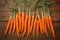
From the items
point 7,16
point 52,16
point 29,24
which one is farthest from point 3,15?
point 52,16

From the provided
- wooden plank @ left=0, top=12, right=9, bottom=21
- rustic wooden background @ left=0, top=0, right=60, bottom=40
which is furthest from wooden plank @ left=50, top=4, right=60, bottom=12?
wooden plank @ left=0, top=12, right=9, bottom=21

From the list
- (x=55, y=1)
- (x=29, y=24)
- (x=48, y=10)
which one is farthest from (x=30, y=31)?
(x=55, y=1)

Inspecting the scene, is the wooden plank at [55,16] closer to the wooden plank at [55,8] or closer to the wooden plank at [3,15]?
the wooden plank at [55,8]

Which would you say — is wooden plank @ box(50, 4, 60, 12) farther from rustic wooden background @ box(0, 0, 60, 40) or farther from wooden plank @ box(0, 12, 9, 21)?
wooden plank @ box(0, 12, 9, 21)

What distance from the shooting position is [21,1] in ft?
5.38

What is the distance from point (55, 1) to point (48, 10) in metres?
0.14

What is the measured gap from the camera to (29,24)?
1.59 metres

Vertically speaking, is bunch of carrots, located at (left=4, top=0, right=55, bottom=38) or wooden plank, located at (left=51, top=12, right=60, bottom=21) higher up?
wooden plank, located at (left=51, top=12, right=60, bottom=21)

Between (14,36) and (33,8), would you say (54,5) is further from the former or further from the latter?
(14,36)

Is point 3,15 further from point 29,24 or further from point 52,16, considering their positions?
point 52,16

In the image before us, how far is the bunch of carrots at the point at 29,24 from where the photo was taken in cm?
159

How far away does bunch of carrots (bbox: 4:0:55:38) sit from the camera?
159cm

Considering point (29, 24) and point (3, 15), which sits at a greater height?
point (3, 15)

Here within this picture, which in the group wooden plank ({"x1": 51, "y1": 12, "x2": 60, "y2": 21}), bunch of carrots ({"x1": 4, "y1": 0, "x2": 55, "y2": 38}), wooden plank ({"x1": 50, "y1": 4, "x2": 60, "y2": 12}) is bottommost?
bunch of carrots ({"x1": 4, "y1": 0, "x2": 55, "y2": 38})
